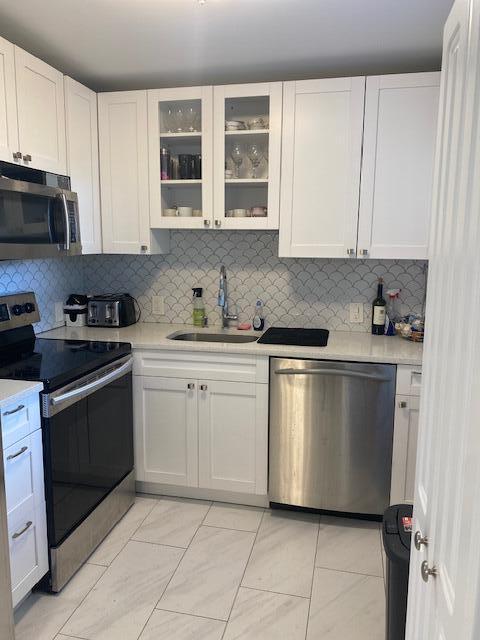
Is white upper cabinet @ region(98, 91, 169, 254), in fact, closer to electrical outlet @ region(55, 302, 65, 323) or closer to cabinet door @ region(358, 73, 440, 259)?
electrical outlet @ region(55, 302, 65, 323)

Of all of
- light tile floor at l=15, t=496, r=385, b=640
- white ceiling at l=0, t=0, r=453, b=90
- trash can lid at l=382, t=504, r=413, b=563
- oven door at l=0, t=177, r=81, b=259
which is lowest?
light tile floor at l=15, t=496, r=385, b=640

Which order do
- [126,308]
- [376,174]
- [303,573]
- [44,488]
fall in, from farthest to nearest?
[126,308] → [376,174] → [303,573] → [44,488]

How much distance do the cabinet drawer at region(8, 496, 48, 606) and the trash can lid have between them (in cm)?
132

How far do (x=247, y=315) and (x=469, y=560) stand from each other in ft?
8.42

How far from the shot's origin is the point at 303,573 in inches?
87.4

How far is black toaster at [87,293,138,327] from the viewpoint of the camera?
3090 millimetres

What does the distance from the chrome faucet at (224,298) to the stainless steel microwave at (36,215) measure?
2.99 feet

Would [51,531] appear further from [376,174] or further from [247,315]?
[376,174]

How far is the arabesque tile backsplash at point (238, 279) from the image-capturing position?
2949 millimetres

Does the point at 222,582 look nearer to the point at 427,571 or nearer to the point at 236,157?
the point at 427,571

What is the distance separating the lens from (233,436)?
268 centimetres

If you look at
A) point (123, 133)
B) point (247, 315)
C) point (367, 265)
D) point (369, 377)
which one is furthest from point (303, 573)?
point (123, 133)

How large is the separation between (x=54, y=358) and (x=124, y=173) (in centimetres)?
124

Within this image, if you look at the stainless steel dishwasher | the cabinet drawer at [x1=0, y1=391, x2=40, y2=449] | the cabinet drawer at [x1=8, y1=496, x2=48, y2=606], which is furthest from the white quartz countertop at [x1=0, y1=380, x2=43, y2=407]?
the stainless steel dishwasher
